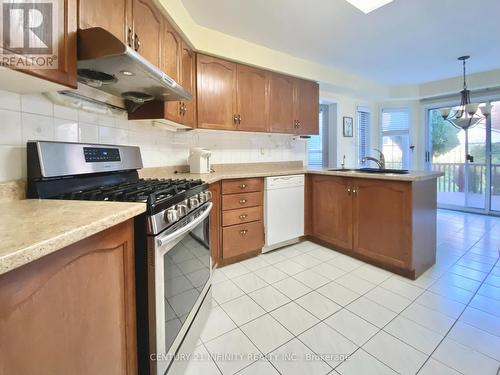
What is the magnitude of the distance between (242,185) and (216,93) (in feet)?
3.33

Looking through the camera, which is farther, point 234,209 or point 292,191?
point 292,191

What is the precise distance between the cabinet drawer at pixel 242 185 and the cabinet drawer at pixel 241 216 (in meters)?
0.20

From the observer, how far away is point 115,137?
6.09 ft

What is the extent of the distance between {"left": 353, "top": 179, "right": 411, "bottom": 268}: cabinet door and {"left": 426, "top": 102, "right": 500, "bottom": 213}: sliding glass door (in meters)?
3.63

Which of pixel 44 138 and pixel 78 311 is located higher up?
pixel 44 138

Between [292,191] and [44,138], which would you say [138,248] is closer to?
[44,138]

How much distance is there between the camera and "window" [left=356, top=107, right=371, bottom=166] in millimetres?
4972

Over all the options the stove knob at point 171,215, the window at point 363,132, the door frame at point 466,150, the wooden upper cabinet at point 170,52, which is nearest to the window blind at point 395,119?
the door frame at point 466,150

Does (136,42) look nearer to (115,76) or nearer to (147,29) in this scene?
(147,29)

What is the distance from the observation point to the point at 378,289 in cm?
205

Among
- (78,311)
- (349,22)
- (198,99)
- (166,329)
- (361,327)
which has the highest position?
(349,22)

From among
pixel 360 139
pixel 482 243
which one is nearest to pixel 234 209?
pixel 482 243

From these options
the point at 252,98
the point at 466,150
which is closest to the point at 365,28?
the point at 252,98

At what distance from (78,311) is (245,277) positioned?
1678 mm
